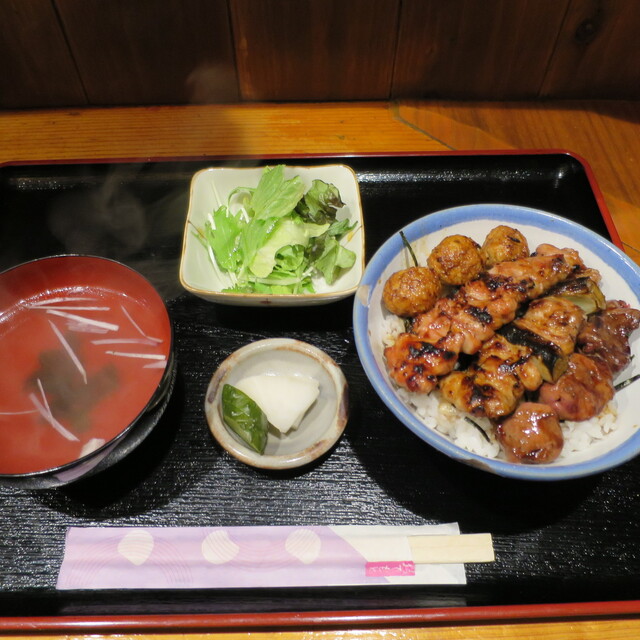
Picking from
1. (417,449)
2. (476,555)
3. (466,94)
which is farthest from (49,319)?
(466,94)

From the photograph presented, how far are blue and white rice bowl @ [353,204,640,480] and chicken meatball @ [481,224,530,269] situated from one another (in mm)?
110

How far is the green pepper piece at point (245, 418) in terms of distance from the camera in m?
1.84

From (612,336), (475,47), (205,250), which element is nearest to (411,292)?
(612,336)

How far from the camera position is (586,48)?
10.9 ft

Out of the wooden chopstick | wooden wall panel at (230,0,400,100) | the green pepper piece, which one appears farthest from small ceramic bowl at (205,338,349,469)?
wooden wall panel at (230,0,400,100)

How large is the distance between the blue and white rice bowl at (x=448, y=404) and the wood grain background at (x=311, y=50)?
1617 mm

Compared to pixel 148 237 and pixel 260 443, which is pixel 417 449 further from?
pixel 148 237

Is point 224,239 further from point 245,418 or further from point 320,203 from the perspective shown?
point 245,418

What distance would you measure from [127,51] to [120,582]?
3.07 metres

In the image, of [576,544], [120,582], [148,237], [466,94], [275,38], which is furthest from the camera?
[466,94]

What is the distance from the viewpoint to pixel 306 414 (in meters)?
2.03

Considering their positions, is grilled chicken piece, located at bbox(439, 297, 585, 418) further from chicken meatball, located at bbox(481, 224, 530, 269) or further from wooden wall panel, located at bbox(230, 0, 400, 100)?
wooden wall panel, located at bbox(230, 0, 400, 100)

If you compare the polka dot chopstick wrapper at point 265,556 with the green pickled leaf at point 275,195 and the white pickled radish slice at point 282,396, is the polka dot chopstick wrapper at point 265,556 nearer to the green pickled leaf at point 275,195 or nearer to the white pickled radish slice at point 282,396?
the white pickled radish slice at point 282,396

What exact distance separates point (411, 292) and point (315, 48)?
2.09 metres
